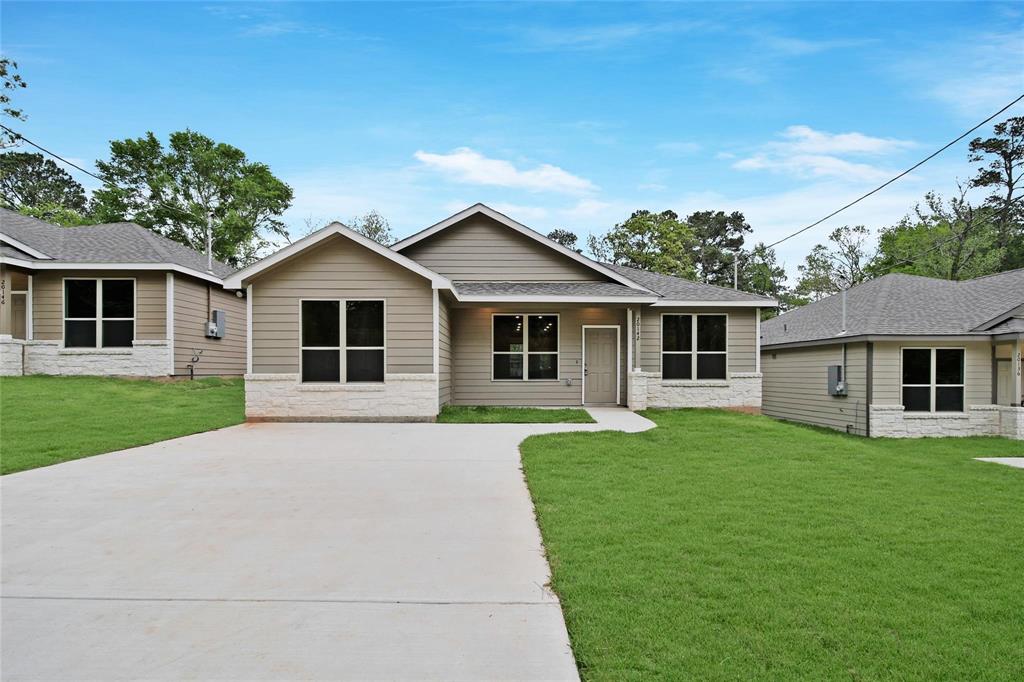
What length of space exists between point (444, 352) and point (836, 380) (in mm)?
10544

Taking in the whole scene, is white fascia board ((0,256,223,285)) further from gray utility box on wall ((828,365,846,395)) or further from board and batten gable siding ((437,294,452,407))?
gray utility box on wall ((828,365,846,395))

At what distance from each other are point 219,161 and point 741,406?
31898mm

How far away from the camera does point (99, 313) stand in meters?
16.4

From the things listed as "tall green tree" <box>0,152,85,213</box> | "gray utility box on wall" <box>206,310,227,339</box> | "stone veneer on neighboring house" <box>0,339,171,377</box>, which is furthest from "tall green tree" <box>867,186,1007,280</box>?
"tall green tree" <box>0,152,85,213</box>

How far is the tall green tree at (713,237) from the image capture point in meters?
50.4

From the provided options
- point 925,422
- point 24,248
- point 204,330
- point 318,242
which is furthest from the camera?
point 204,330

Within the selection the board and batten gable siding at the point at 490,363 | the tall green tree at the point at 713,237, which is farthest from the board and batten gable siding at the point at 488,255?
the tall green tree at the point at 713,237

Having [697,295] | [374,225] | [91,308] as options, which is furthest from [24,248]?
[374,225]

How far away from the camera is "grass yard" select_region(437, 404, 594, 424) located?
484 inches

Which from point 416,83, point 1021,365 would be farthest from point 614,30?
point 1021,365

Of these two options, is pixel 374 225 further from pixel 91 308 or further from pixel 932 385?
pixel 932 385

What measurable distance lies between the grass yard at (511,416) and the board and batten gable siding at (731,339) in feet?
9.96

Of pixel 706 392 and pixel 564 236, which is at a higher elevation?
pixel 564 236

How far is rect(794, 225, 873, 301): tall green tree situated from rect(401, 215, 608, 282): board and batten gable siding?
25.4 meters
